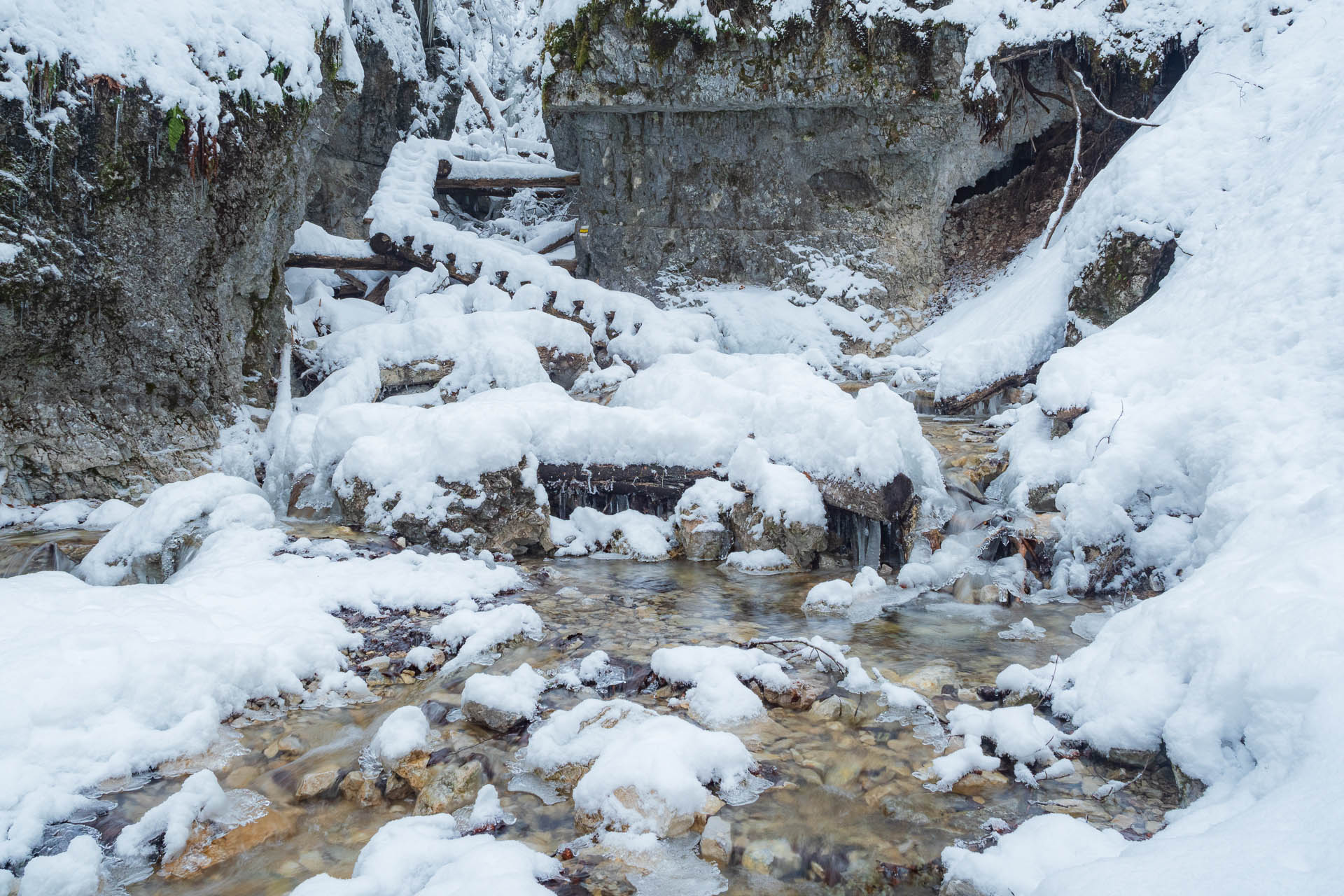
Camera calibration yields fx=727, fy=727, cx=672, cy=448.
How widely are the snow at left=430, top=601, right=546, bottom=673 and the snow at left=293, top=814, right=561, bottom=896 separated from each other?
4.57ft

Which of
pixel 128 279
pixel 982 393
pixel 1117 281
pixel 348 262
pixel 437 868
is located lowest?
pixel 437 868

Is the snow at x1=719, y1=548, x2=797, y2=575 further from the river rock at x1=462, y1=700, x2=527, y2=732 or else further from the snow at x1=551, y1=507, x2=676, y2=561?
the river rock at x1=462, y1=700, x2=527, y2=732

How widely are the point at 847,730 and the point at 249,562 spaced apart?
3.82 meters

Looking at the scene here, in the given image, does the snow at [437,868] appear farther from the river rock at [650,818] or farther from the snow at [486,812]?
the river rock at [650,818]

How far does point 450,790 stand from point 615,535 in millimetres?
3590

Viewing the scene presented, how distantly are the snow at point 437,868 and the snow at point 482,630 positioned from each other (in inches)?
54.8

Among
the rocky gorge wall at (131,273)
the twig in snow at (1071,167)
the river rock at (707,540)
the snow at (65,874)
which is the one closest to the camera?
the snow at (65,874)

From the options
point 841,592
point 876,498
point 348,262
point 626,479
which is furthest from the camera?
point 348,262

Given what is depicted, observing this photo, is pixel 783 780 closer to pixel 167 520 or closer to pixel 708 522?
pixel 708 522

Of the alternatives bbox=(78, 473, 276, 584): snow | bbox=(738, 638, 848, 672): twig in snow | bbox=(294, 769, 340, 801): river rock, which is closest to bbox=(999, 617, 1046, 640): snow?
bbox=(738, 638, 848, 672): twig in snow

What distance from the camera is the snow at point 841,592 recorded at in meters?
4.57

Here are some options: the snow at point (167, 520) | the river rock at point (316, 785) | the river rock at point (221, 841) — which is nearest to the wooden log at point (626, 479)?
the snow at point (167, 520)

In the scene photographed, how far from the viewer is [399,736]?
2756 millimetres

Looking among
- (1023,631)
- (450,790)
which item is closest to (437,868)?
(450,790)
